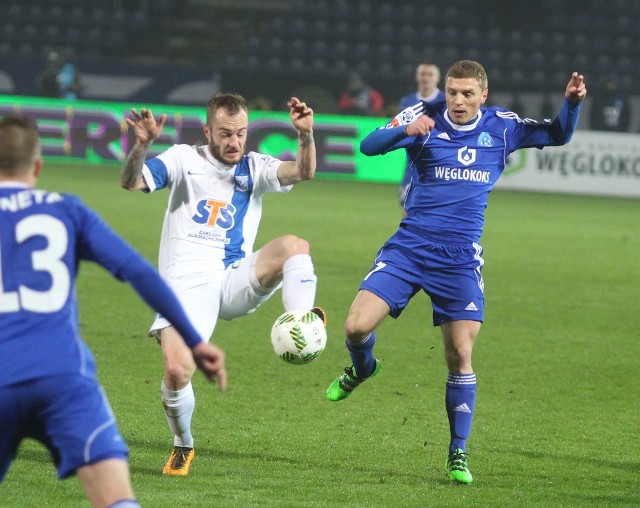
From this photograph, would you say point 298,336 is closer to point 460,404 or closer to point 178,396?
point 178,396

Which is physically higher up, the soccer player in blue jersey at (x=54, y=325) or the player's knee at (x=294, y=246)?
the soccer player in blue jersey at (x=54, y=325)

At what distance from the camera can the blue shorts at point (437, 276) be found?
5.98 meters

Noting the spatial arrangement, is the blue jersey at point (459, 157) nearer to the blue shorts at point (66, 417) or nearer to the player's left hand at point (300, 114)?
the player's left hand at point (300, 114)

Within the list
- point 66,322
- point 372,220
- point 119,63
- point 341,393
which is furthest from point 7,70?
point 66,322

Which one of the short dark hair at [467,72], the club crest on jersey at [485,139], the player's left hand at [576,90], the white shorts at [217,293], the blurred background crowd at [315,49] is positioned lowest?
the blurred background crowd at [315,49]

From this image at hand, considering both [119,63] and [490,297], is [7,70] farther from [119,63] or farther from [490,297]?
[490,297]

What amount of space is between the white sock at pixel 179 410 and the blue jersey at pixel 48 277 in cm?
208

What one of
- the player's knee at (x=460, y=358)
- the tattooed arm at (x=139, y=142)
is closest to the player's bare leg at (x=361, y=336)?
the player's knee at (x=460, y=358)

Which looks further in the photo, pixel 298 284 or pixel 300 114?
pixel 300 114

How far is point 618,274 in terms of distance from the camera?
13.4 m

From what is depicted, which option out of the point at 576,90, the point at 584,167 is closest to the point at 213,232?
the point at 576,90

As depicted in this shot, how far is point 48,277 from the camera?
3.47m

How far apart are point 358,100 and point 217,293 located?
18.3 m

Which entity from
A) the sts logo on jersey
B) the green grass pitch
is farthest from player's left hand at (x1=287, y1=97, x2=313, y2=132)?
the green grass pitch
